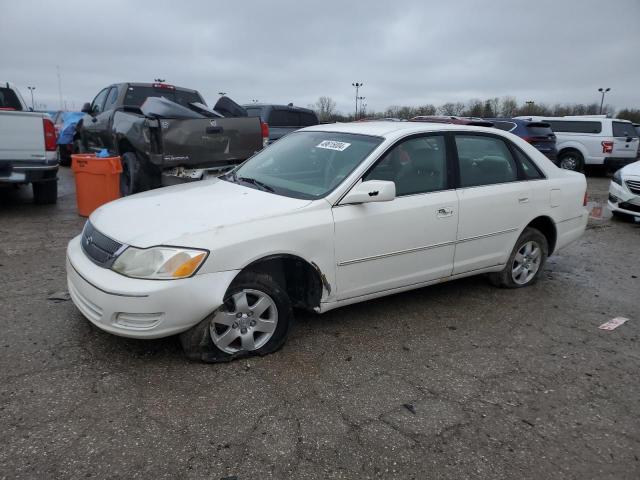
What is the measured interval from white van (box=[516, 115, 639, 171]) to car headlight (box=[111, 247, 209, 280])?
14.1m

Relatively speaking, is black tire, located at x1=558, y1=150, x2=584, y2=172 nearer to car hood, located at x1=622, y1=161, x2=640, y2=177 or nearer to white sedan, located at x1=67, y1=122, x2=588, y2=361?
car hood, located at x1=622, y1=161, x2=640, y2=177

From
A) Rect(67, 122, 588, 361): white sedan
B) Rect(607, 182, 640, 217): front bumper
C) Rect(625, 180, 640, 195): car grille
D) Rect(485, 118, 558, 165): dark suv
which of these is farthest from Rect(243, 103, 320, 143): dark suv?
Rect(67, 122, 588, 361): white sedan

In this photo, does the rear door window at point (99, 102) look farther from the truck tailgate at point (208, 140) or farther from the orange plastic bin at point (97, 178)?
the truck tailgate at point (208, 140)

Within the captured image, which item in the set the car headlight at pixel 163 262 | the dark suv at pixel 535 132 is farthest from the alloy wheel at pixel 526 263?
the dark suv at pixel 535 132

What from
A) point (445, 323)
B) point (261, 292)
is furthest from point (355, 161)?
point (445, 323)

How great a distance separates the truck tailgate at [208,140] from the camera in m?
7.02

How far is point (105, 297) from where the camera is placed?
2.96 metres

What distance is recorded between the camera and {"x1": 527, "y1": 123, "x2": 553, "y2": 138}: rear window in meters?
14.1

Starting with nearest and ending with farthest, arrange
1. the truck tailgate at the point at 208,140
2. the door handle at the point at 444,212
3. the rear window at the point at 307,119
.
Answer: the door handle at the point at 444,212, the truck tailgate at the point at 208,140, the rear window at the point at 307,119

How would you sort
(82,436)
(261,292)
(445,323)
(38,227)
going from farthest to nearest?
(38,227) < (445,323) < (261,292) < (82,436)

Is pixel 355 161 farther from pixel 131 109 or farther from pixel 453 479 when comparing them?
pixel 131 109

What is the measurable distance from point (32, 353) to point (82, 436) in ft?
3.49

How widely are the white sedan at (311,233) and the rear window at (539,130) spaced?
10092mm

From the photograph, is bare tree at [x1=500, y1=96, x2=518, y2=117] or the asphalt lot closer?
the asphalt lot
